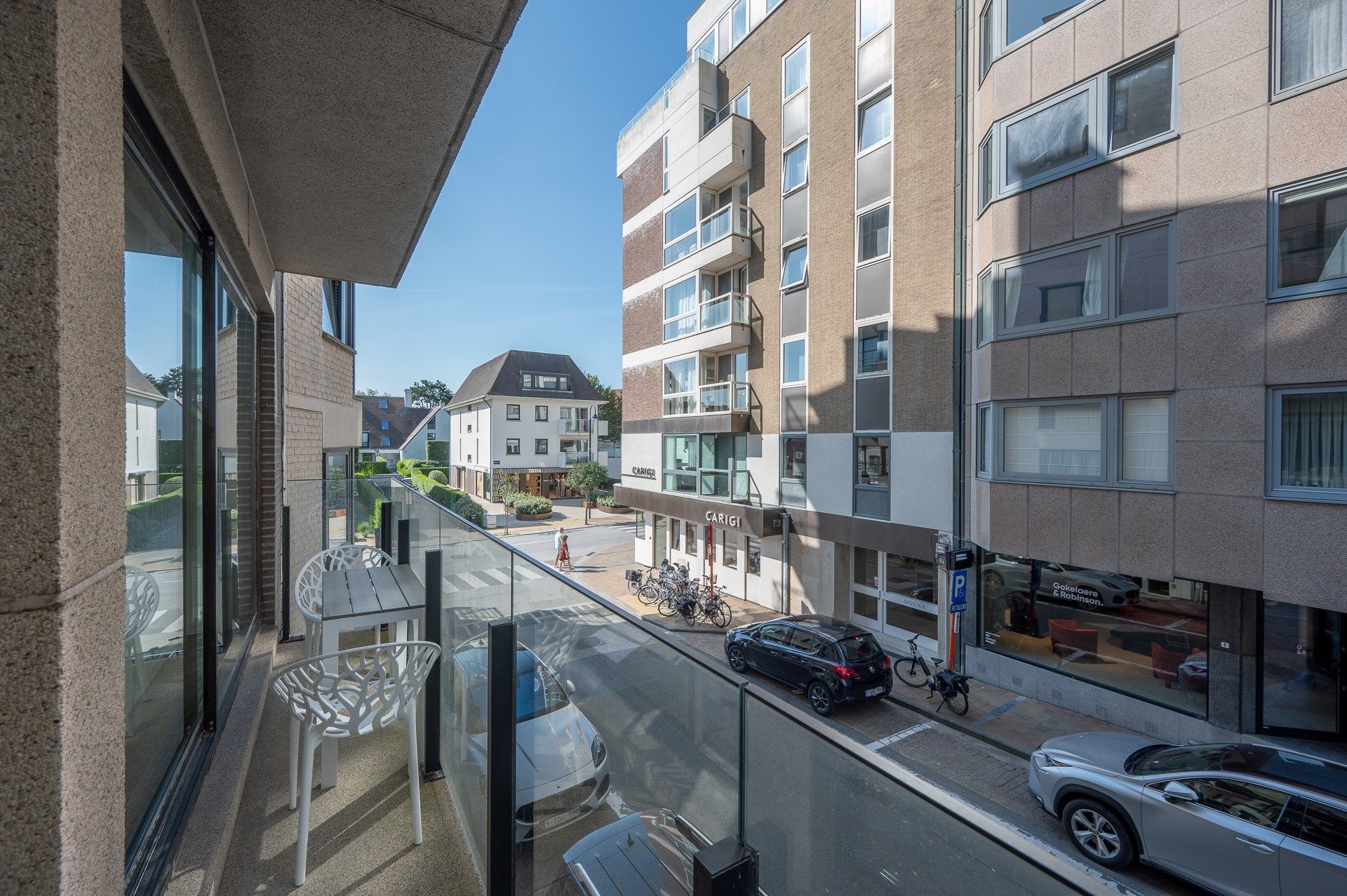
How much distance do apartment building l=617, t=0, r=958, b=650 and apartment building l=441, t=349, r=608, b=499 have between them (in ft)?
72.5

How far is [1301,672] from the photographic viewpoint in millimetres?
7676

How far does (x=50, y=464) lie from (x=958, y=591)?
11958 mm

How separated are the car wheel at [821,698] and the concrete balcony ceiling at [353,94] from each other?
9.05 meters

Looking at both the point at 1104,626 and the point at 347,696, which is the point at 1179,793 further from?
the point at 347,696

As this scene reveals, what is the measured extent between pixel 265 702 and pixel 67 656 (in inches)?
189

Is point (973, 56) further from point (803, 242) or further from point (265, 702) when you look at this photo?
point (265, 702)

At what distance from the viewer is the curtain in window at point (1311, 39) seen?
6.79m

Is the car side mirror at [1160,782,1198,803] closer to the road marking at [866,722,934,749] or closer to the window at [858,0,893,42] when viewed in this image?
the road marking at [866,722,934,749]

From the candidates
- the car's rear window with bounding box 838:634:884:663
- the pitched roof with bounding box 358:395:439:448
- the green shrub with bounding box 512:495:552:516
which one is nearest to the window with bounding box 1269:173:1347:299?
the car's rear window with bounding box 838:634:884:663

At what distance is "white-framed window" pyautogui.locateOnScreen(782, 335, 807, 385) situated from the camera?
1520 cm

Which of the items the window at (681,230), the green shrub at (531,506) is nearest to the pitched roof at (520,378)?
the green shrub at (531,506)

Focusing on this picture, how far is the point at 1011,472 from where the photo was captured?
9891 millimetres

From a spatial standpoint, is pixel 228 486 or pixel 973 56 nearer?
pixel 228 486

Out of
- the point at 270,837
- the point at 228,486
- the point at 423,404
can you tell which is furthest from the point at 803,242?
the point at 423,404
